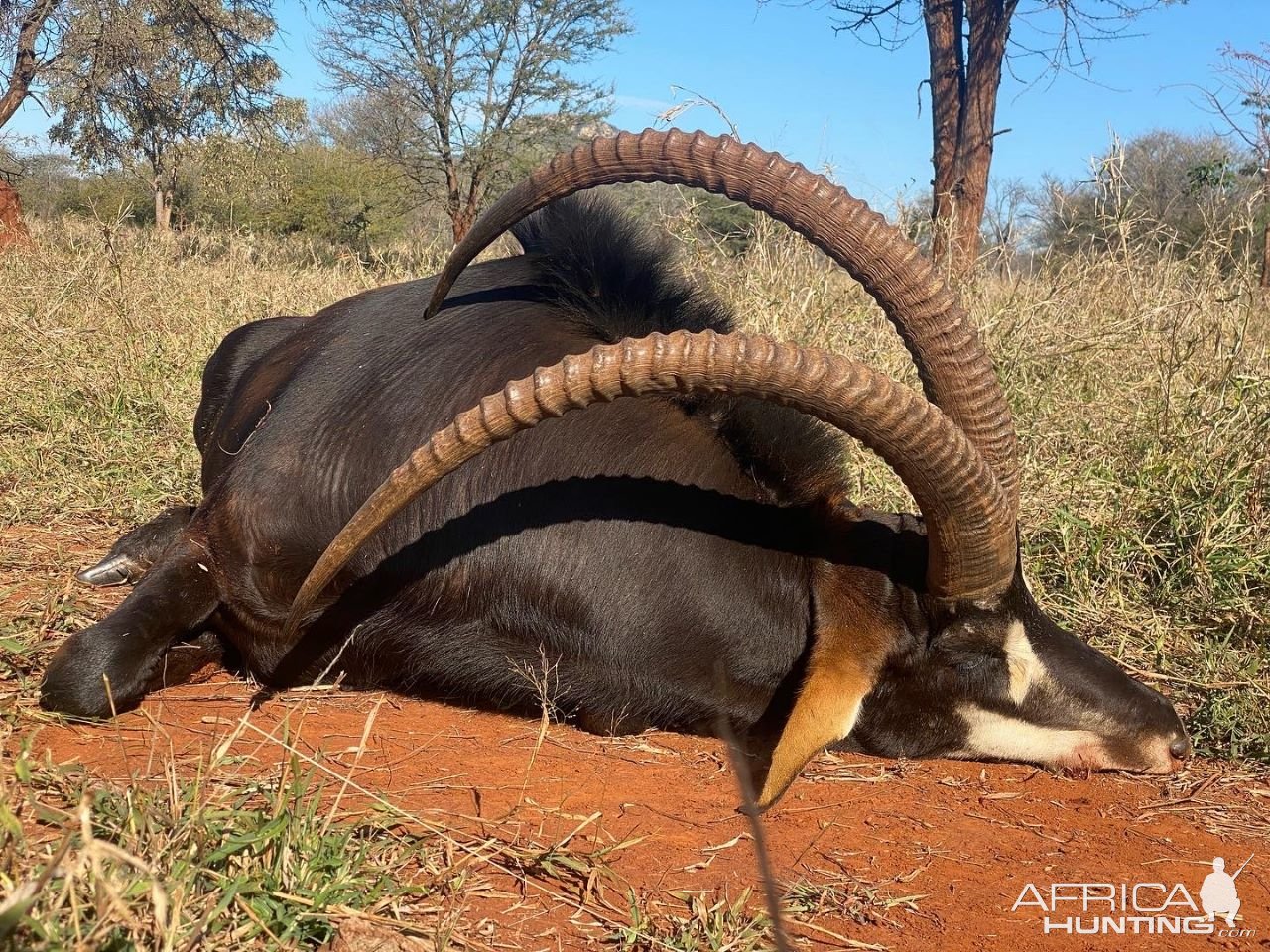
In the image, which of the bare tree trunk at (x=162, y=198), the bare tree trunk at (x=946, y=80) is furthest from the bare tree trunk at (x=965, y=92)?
the bare tree trunk at (x=162, y=198)

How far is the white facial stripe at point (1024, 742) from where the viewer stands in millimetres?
3127

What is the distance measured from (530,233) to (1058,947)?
9.20 feet

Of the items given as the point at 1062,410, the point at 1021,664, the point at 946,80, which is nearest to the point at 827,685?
the point at 1021,664

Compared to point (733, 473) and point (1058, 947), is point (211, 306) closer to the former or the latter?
point (733, 473)

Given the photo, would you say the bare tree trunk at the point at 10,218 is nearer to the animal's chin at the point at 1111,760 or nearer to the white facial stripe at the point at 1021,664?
the white facial stripe at the point at 1021,664

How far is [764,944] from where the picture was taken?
219 centimetres

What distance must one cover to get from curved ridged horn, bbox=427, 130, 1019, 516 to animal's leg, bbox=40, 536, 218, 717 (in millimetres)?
1767

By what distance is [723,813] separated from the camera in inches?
110

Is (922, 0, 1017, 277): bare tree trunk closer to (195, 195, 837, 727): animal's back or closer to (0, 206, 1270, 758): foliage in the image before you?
(0, 206, 1270, 758): foliage

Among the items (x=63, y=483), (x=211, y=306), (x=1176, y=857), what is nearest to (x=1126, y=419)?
(x=1176, y=857)

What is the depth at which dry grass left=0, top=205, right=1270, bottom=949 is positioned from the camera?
188cm

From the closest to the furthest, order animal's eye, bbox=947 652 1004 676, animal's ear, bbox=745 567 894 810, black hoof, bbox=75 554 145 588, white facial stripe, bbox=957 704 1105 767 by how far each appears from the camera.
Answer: animal's ear, bbox=745 567 894 810 → animal's eye, bbox=947 652 1004 676 → white facial stripe, bbox=957 704 1105 767 → black hoof, bbox=75 554 145 588

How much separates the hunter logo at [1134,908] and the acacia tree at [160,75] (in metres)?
13.5

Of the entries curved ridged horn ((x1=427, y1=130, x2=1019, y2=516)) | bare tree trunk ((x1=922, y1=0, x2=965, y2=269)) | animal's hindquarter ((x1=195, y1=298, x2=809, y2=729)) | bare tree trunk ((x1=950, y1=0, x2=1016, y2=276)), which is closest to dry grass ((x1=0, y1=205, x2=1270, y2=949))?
animal's hindquarter ((x1=195, y1=298, x2=809, y2=729))
